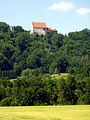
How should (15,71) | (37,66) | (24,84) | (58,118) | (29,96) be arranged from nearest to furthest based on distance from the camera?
(58,118), (29,96), (24,84), (15,71), (37,66)

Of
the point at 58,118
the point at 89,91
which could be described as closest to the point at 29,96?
the point at 89,91

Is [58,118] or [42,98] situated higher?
[58,118]

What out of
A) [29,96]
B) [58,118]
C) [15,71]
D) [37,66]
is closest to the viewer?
[58,118]

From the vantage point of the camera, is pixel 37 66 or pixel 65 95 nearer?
pixel 65 95

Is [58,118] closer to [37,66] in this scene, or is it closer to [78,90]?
[78,90]

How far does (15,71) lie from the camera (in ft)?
584

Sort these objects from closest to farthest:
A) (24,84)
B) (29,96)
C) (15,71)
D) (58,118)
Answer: (58,118)
(29,96)
(24,84)
(15,71)

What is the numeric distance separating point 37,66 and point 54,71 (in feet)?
65.8

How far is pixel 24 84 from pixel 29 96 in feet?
19.5

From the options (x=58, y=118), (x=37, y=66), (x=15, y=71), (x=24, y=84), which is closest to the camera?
(x=58, y=118)

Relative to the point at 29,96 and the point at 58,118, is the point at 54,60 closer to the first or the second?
the point at 29,96

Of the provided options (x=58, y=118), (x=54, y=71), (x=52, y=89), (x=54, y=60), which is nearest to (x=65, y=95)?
(x=52, y=89)

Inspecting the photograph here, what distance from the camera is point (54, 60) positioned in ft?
643

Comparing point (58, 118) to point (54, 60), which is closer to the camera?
point (58, 118)
